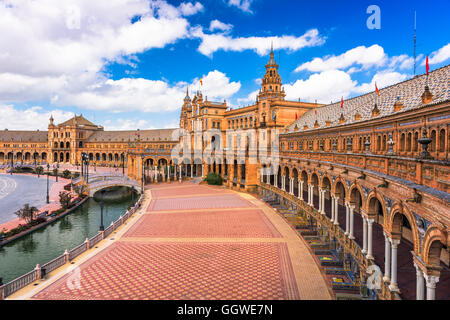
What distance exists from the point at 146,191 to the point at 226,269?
37439 millimetres

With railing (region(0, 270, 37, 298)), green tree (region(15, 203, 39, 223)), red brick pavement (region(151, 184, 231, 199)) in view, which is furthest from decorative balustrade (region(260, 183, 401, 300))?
green tree (region(15, 203, 39, 223))

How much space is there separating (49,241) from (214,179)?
114 feet

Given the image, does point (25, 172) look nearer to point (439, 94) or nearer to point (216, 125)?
point (216, 125)

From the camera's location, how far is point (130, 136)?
359 feet

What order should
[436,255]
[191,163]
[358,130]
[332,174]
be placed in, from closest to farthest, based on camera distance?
[436,255]
[358,130]
[332,174]
[191,163]

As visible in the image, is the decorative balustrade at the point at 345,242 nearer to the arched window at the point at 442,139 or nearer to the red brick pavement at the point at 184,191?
the arched window at the point at 442,139

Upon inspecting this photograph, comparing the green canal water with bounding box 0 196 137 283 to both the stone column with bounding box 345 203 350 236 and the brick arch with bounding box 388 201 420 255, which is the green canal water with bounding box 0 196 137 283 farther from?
the brick arch with bounding box 388 201 420 255

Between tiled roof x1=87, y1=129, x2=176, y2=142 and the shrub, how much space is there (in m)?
47.8

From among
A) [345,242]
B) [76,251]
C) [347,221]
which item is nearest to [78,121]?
[76,251]

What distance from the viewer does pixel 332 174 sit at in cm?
2264

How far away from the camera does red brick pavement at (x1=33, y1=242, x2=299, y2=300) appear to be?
16.2 metres

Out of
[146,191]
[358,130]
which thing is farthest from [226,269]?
[146,191]

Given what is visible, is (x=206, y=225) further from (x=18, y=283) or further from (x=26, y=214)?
(x=26, y=214)
